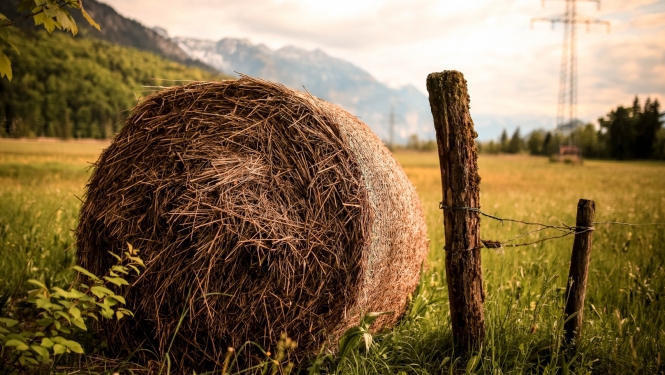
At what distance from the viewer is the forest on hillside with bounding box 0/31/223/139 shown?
51.9 ft

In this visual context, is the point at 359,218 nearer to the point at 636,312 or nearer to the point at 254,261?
the point at 254,261

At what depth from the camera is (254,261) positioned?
2.91 meters

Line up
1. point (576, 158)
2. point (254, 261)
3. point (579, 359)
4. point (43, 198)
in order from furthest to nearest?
point (576, 158) → point (43, 198) → point (579, 359) → point (254, 261)

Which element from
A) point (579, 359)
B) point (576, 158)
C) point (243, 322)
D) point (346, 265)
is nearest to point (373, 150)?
point (346, 265)

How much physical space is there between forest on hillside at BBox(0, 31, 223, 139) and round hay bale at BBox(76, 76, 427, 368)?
375 inches

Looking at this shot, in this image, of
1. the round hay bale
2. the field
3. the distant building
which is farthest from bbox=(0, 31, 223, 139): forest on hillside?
the distant building

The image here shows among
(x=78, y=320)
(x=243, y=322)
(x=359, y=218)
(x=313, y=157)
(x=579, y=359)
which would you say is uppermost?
(x=313, y=157)

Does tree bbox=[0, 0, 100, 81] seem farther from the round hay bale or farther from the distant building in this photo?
the distant building

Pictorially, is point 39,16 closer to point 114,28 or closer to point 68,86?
point 68,86

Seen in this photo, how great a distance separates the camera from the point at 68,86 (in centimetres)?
2148

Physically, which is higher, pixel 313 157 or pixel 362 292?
pixel 313 157

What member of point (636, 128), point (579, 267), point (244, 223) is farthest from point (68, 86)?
point (636, 128)

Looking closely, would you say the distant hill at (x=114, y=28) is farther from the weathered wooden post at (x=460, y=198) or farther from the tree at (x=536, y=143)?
the tree at (x=536, y=143)

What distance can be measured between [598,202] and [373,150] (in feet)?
34.4
